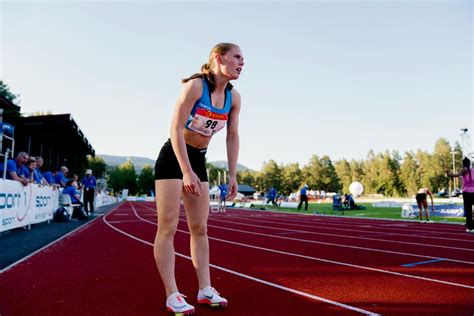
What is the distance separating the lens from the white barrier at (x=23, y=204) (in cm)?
746

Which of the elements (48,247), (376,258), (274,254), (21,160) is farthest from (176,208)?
(21,160)

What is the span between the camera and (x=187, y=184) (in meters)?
2.55

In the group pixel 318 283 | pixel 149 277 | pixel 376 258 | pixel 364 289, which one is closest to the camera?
pixel 364 289

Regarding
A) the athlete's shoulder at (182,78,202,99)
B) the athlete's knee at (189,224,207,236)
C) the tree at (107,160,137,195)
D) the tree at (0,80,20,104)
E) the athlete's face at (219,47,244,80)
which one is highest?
the tree at (0,80,20,104)

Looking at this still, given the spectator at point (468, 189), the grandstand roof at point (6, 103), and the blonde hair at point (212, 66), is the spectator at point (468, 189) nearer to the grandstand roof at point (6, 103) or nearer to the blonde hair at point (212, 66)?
the blonde hair at point (212, 66)

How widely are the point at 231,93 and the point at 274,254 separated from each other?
126 inches

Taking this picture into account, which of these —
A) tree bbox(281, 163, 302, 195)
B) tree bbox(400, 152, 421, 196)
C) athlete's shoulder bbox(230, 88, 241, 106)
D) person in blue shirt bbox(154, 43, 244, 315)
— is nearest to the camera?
person in blue shirt bbox(154, 43, 244, 315)

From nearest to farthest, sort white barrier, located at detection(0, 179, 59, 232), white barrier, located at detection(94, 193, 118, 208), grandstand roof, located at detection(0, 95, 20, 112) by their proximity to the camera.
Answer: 1. white barrier, located at detection(0, 179, 59, 232)
2. grandstand roof, located at detection(0, 95, 20, 112)
3. white barrier, located at detection(94, 193, 118, 208)

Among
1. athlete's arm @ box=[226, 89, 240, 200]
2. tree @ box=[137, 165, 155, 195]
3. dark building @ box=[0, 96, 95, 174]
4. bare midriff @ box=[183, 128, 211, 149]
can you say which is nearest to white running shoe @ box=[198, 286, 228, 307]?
athlete's arm @ box=[226, 89, 240, 200]

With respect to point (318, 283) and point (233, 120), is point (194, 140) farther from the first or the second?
point (318, 283)

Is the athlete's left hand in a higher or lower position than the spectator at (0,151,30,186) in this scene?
lower

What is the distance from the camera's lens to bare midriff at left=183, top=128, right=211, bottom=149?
282cm

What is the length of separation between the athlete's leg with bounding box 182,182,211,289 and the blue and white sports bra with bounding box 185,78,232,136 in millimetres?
446

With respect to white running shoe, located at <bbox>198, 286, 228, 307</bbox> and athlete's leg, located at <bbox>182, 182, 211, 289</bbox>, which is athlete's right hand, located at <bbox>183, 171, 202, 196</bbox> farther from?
white running shoe, located at <bbox>198, 286, 228, 307</bbox>
